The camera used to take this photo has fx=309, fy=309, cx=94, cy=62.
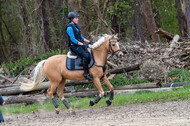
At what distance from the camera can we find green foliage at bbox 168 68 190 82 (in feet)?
45.5

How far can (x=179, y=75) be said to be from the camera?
1405 cm

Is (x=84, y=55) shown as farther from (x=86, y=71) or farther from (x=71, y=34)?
(x=71, y=34)

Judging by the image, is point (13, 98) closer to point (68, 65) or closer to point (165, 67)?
point (68, 65)

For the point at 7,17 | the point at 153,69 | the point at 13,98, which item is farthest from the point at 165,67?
the point at 7,17

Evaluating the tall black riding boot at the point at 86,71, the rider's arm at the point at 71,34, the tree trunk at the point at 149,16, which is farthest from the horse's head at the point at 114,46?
the tree trunk at the point at 149,16

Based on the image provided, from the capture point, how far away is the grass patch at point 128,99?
430 inches

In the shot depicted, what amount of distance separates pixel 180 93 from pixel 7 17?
103 feet

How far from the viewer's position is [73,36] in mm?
10344

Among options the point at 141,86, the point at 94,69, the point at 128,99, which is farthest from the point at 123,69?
the point at 94,69

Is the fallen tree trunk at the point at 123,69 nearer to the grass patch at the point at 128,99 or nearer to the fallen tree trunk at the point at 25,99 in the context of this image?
the grass patch at the point at 128,99

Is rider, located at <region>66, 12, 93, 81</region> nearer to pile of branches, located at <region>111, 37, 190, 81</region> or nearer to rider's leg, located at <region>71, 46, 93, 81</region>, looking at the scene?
rider's leg, located at <region>71, 46, 93, 81</region>

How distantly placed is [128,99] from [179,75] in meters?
3.71

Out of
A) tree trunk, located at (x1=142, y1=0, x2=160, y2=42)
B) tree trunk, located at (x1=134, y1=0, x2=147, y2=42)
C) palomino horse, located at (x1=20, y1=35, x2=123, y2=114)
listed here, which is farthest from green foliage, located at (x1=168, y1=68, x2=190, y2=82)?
tree trunk, located at (x1=134, y1=0, x2=147, y2=42)

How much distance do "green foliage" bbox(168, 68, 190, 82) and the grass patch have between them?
60.4 inches
